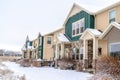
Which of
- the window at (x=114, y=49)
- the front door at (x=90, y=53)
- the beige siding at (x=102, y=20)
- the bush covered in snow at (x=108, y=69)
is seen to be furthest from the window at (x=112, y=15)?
the bush covered in snow at (x=108, y=69)

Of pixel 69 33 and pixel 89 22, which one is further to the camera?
pixel 69 33

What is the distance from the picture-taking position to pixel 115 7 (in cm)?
2497

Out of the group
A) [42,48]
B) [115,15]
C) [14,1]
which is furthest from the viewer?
[42,48]

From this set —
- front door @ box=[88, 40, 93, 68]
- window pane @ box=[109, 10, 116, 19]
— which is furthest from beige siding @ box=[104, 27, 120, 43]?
front door @ box=[88, 40, 93, 68]

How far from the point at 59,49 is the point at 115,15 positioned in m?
15.1

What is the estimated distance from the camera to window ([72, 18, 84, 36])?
31.5 meters

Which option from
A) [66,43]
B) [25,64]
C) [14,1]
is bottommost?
[25,64]

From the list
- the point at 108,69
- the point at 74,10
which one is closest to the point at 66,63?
the point at 74,10

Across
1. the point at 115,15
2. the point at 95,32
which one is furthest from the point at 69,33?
the point at 115,15

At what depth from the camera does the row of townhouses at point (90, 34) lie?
74.0ft

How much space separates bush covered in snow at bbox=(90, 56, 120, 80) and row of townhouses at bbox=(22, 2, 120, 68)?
3936mm

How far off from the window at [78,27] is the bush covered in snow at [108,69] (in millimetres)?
13256

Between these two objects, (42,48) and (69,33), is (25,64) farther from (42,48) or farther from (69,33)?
(42,48)

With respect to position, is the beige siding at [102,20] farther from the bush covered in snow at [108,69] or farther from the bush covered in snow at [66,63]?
the bush covered in snow at [108,69]
